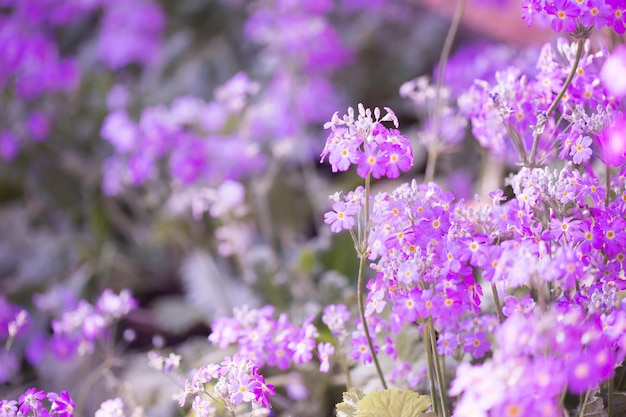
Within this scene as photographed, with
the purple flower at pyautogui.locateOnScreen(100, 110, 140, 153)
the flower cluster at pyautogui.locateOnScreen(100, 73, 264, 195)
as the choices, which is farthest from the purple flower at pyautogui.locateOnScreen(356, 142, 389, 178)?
the purple flower at pyautogui.locateOnScreen(100, 110, 140, 153)

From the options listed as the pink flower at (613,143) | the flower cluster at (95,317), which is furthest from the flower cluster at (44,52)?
the pink flower at (613,143)

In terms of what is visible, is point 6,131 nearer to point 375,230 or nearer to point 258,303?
point 258,303

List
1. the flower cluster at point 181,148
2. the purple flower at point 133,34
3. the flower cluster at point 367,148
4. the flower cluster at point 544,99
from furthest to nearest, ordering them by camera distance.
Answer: the purple flower at point 133,34
the flower cluster at point 181,148
the flower cluster at point 544,99
the flower cluster at point 367,148

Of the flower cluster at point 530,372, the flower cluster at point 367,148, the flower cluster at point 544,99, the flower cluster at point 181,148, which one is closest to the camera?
the flower cluster at point 530,372

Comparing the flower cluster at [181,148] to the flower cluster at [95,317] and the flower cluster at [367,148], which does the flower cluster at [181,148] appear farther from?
the flower cluster at [367,148]

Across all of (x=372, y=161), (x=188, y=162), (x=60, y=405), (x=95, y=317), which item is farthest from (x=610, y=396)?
(x=188, y=162)

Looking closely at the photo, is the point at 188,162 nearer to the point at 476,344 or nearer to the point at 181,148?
the point at 181,148

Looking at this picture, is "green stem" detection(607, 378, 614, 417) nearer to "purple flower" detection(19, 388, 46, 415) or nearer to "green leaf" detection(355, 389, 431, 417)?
"green leaf" detection(355, 389, 431, 417)
